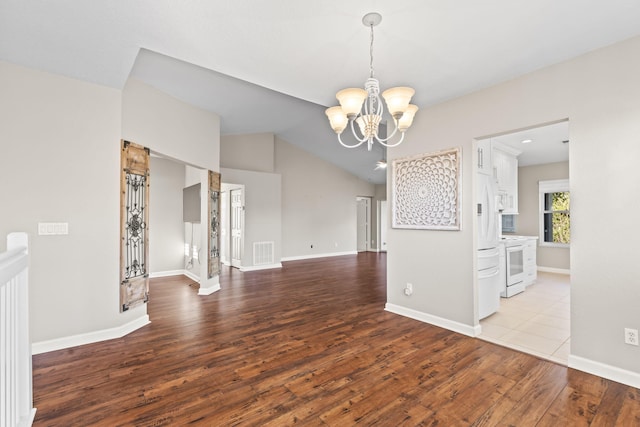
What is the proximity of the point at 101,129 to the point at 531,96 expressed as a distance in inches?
168

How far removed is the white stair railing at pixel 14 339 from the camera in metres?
1.25

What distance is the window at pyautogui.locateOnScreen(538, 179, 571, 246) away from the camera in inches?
263

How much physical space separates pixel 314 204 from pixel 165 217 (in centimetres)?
427

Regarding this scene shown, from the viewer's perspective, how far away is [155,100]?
3.68m

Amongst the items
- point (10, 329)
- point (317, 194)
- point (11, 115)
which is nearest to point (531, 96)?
point (10, 329)

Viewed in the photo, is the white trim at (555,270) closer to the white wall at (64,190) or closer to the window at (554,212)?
the window at (554,212)

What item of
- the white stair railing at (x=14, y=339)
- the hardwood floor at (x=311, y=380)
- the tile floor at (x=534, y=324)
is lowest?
the tile floor at (x=534, y=324)

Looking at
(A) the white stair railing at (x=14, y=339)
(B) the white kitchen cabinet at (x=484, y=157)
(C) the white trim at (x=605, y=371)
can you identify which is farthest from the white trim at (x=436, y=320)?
(A) the white stair railing at (x=14, y=339)

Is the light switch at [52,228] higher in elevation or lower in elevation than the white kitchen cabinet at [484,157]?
lower

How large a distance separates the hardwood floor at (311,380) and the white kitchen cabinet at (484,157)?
2.13 metres

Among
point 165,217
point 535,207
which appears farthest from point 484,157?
point 165,217

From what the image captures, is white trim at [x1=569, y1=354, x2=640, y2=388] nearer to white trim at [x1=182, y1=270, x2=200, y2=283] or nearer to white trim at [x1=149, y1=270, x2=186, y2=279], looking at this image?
white trim at [x1=182, y1=270, x2=200, y2=283]

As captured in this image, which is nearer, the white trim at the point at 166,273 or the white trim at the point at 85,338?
the white trim at the point at 85,338

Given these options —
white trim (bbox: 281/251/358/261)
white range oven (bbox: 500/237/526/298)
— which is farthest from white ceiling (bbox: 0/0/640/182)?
white trim (bbox: 281/251/358/261)
